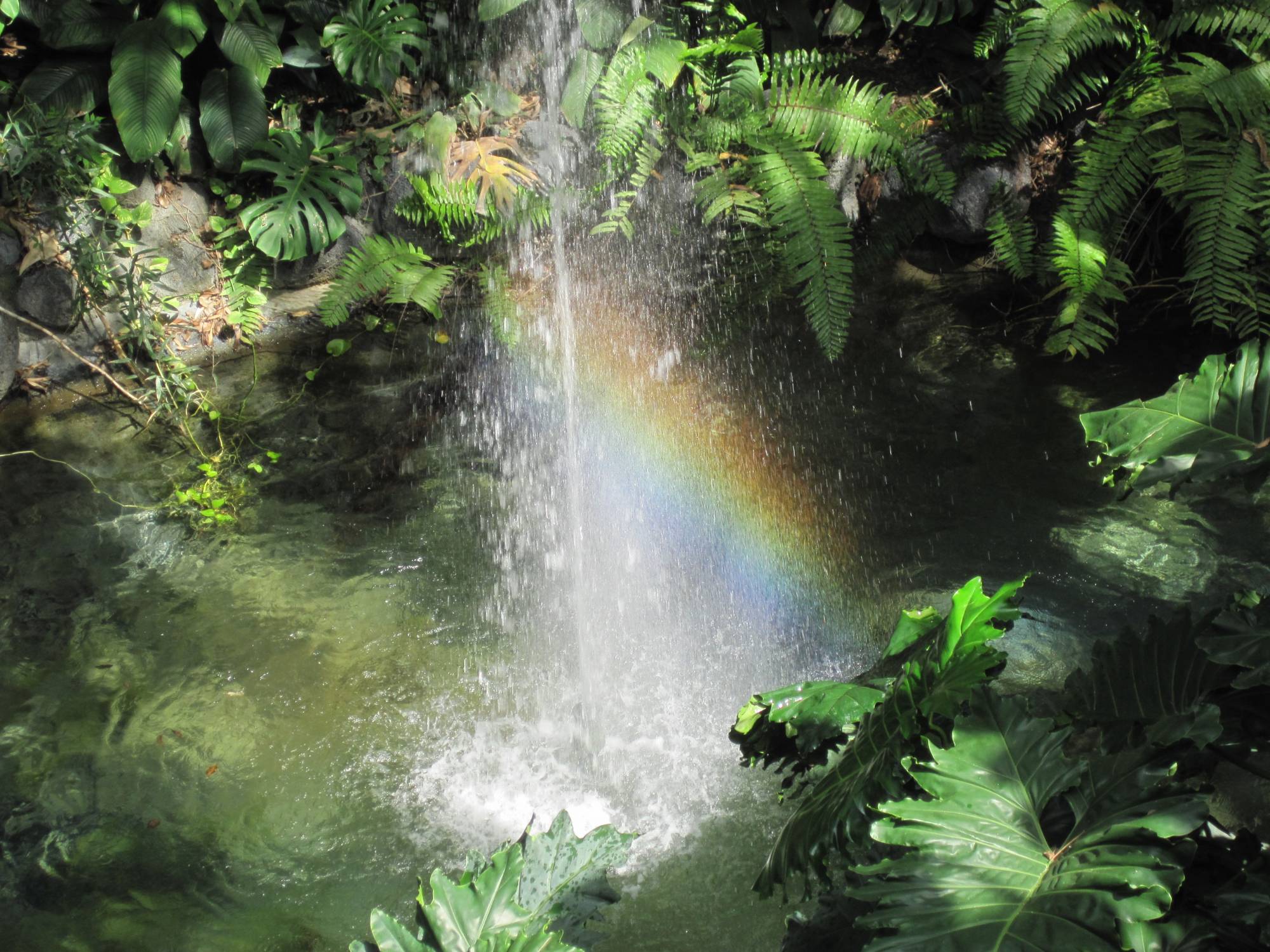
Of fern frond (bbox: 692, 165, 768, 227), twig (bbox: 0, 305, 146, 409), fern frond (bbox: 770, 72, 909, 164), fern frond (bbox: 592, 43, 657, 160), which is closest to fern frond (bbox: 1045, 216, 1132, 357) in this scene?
fern frond (bbox: 770, 72, 909, 164)

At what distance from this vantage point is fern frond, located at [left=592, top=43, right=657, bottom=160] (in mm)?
4953

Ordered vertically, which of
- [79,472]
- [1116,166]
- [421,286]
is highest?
[1116,166]

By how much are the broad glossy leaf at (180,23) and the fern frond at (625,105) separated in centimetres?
204

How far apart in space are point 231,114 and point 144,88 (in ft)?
1.39

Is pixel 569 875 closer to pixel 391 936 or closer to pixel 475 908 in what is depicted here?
pixel 475 908

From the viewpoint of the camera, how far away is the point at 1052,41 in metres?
4.46

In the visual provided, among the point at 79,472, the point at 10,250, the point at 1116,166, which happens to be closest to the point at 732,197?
the point at 1116,166

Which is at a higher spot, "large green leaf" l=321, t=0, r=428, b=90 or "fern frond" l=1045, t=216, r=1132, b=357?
"large green leaf" l=321, t=0, r=428, b=90

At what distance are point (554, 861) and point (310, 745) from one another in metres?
1.67

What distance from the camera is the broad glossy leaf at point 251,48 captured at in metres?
5.05

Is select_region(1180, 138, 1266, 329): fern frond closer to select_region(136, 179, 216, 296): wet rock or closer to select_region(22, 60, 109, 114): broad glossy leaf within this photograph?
select_region(136, 179, 216, 296): wet rock

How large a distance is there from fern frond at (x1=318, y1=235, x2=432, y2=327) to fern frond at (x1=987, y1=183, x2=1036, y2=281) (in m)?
2.88

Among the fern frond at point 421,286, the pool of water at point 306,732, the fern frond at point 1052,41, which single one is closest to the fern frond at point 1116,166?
the fern frond at point 1052,41

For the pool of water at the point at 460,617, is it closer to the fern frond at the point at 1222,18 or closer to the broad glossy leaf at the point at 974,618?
the broad glossy leaf at the point at 974,618
